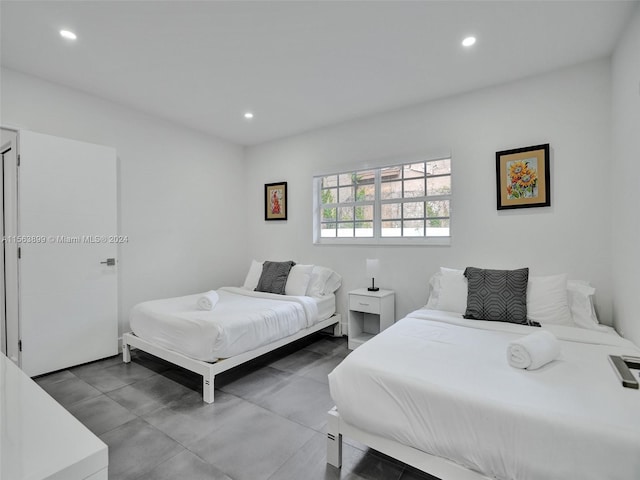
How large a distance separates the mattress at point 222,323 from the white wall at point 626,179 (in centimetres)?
268

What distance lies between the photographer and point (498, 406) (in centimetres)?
131

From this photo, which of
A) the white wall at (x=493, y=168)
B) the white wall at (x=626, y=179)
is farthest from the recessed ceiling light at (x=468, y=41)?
the white wall at (x=626, y=179)

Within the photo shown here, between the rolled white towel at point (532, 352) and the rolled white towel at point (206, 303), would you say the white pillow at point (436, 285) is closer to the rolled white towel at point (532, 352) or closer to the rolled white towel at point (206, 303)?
→ the rolled white towel at point (532, 352)

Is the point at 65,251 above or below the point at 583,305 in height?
above

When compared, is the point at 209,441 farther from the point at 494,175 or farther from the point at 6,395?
the point at 494,175

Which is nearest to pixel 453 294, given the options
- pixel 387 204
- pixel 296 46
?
pixel 387 204

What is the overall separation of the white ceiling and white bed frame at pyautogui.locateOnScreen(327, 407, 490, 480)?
2.60 m

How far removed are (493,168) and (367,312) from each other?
1.99m

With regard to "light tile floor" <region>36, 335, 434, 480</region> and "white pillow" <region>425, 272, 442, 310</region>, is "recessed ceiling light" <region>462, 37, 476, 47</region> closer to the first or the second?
"white pillow" <region>425, 272, 442, 310</region>

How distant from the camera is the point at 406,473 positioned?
1.70m

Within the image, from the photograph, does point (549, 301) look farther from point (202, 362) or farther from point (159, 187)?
point (159, 187)

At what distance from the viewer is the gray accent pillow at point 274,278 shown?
3949mm

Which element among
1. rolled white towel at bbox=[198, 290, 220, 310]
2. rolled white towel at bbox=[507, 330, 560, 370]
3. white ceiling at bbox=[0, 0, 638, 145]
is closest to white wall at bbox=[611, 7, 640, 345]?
white ceiling at bbox=[0, 0, 638, 145]

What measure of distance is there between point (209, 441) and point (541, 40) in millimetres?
3747
